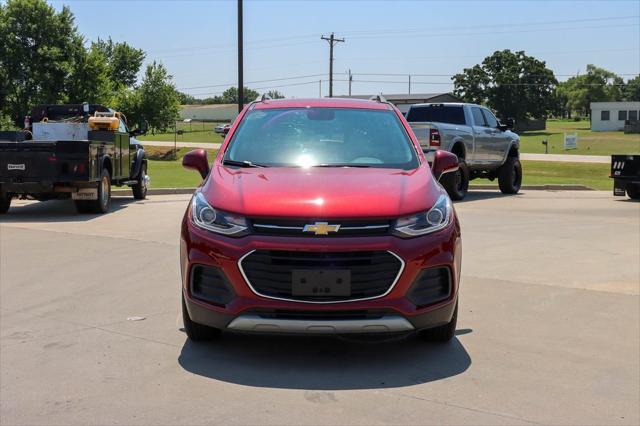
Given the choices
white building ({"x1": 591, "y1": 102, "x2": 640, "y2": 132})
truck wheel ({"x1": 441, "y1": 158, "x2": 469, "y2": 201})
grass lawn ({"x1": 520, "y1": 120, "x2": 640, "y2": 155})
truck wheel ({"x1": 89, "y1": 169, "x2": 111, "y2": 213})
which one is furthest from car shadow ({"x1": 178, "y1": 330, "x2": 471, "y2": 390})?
white building ({"x1": 591, "y1": 102, "x2": 640, "y2": 132})

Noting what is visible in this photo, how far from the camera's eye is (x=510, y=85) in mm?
101312

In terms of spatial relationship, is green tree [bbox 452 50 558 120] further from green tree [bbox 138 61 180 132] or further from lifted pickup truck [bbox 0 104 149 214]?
lifted pickup truck [bbox 0 104 149 214]

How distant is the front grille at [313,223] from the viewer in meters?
4.21

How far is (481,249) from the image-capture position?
946cm

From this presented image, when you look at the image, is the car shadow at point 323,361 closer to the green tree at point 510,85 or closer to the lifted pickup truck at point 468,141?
the lifted pickup truck at point 468,141

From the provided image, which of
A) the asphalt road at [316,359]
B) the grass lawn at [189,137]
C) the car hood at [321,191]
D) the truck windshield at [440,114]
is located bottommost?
the asphalt road at [316,359]

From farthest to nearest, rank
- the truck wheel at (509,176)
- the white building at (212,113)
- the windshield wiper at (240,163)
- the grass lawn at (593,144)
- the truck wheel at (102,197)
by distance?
the white building at (212,113), the grass lawn at (593,144), the truck wheel at (509,176), the truck wheel at (102,197), the windshield wiper at (240,163)

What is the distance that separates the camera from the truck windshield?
17000 millimetres

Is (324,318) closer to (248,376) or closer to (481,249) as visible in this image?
(248,376)

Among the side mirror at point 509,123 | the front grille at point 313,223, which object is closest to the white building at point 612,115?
the side mirror at point 509,123

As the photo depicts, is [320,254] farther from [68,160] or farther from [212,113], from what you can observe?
[212,113]

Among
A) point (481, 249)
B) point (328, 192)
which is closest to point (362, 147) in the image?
point (328, 192)

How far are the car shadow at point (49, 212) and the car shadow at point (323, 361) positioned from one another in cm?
881

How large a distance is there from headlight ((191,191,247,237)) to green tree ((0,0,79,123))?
139 ft
